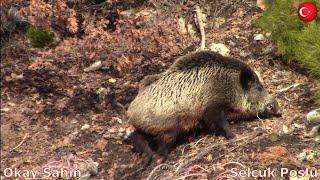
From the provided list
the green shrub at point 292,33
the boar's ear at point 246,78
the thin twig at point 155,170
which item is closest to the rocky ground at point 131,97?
the thin twig at point 155,170

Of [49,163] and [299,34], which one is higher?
[299,34]

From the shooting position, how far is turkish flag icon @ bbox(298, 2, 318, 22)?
5766mm

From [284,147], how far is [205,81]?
0.92 m

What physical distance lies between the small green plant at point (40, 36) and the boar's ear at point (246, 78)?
9.21 ft

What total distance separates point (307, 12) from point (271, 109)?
1262mm

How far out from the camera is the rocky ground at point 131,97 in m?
4.70

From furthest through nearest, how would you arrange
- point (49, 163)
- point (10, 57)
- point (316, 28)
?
1. point (10, 57)
2. point (316, 28)
3. point (49, 163)

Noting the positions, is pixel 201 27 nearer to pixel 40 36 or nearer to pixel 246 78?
pixel 246 78

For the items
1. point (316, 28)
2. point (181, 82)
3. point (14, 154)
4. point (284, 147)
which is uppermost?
point (316, 28)

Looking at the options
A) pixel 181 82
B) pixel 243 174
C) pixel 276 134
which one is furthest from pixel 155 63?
pixel 243 174

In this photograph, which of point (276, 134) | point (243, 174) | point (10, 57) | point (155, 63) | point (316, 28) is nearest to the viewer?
point (243, 174)

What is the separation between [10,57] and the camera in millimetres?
6973

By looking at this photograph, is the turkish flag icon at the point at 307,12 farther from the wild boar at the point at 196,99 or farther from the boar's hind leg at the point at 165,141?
the boar's hind leg at the point at 165,141

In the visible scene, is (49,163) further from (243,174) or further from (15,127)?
(243,174)
